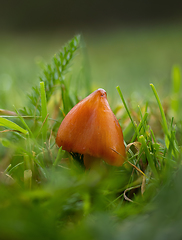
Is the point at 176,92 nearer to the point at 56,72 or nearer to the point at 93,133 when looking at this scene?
the point at 56,72

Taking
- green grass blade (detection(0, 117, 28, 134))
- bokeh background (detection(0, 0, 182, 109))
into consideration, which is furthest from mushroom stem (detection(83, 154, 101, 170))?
bokeh background (detection(0, 0, 182, 109))

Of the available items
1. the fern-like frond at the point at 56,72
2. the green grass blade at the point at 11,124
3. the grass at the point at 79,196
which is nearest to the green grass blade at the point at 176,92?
the grass at the point at 79,196

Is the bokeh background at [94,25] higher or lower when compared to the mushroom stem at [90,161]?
higher

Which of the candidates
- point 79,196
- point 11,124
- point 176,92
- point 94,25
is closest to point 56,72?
point 11,124

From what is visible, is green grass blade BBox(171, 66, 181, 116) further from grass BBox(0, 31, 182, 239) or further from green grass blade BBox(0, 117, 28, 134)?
green grass blade BBox(0, 117, 28, 134)

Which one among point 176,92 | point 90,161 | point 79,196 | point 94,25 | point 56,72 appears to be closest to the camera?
point 79,196

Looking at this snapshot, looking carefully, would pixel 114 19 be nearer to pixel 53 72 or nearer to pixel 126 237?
pixel 53 72

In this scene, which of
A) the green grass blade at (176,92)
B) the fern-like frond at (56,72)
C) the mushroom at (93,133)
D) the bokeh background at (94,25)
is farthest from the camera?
the bokeh background at (94,25)

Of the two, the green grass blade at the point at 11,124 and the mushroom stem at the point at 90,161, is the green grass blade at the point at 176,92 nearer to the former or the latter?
the mushroom stem at the point at 90,161
